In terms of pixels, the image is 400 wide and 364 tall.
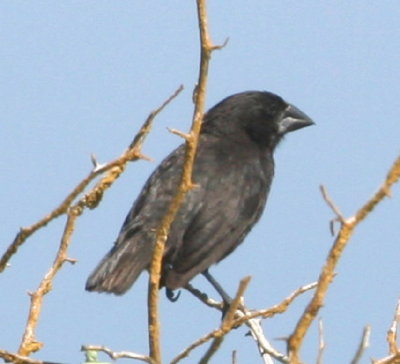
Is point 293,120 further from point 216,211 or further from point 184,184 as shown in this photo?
point 184,184

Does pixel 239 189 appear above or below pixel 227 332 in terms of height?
above

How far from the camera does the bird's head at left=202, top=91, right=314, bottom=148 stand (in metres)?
6.72

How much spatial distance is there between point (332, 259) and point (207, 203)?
11.0 ft

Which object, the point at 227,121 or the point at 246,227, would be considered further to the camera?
the point at 227,121

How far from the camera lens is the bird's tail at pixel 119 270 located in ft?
15.6

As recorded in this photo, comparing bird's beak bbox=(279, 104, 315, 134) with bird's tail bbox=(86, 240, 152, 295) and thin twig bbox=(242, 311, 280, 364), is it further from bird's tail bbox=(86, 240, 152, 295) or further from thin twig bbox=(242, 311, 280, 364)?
thin twig bbox=(242, 311, 280, 364)

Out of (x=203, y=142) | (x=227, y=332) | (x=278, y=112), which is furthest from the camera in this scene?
(x=278, y=112)

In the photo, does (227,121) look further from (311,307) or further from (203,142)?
(311,307)

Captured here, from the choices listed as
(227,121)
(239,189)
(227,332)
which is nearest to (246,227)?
(239,189)

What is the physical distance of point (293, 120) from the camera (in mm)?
7094

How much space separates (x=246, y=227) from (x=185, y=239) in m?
0.54

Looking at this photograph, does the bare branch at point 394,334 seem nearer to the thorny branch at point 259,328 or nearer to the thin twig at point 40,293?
the thorny branch at point 259,328

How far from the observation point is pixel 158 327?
2482mm

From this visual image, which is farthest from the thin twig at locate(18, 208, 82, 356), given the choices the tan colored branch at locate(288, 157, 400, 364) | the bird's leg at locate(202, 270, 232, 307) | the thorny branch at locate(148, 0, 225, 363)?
the bird's leg at locate(202, 270, 232, 307)
